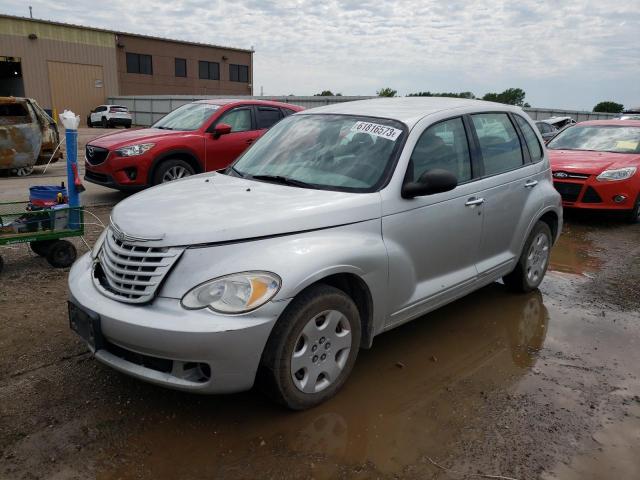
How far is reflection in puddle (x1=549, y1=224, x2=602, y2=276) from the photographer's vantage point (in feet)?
20.6

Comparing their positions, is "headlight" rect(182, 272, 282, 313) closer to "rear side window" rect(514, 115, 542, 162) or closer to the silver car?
the silver car

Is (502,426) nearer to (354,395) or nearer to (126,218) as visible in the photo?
(354,395)

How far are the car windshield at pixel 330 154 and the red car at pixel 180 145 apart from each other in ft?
15.1

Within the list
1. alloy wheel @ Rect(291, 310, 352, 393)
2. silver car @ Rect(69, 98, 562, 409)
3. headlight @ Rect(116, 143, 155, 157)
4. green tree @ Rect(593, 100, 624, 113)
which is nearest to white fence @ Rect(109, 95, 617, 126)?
green tree @ Rect(593, 100, 624, 113)

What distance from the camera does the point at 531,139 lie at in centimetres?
501

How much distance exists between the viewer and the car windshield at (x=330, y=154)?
3.54 metres

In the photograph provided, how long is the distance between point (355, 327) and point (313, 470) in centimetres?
86

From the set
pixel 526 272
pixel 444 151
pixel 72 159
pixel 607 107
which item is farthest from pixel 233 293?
pixel 607 107

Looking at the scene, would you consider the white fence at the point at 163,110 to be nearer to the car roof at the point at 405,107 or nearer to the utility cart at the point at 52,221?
the utility cart at the point at 52,221

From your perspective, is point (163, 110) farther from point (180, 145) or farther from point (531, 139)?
point (531, 139)

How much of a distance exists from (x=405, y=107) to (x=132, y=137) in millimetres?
5855

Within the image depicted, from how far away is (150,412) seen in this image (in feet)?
10.1

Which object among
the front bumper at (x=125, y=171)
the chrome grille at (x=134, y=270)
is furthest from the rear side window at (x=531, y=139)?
the front bumper at (x=125, y=171)

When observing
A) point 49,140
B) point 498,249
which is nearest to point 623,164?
point 498,249
